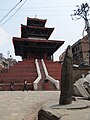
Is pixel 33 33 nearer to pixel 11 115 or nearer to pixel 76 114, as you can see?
pixel 11 115

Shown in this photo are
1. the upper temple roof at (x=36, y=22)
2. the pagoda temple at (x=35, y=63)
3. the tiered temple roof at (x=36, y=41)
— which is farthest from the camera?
the upper temple roof at (x=36, y=22)

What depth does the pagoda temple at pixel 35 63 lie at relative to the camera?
2541cm

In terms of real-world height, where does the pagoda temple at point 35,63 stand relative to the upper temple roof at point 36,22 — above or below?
below

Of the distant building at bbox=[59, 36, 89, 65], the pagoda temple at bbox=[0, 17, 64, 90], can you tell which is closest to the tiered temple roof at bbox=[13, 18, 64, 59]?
the pagoda temple at bbox=[0, 17, 64, 90]

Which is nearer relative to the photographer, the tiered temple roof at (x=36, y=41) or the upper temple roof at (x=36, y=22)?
the tiered temple roof at (x=36, y=41)

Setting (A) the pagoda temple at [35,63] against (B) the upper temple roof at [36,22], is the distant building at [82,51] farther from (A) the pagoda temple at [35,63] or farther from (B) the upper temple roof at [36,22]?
(A) the pagoda temple at [35,63]

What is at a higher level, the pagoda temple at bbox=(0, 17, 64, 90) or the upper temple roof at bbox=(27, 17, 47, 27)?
the upper temple roof at bbox=(27, 17, 47, 27)

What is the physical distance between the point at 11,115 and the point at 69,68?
10.8 feet

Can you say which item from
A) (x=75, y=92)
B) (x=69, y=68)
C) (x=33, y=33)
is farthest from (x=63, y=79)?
(x=33, y=33)

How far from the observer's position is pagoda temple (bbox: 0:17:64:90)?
25.4 m

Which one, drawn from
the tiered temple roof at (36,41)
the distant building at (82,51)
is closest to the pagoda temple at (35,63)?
the tiered temple roof at (36,41)

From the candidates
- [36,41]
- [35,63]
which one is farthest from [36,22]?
[35,63]

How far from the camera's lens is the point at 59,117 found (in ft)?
19.8

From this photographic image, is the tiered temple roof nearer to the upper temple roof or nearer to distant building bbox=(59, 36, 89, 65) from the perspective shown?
the upper temple roof
